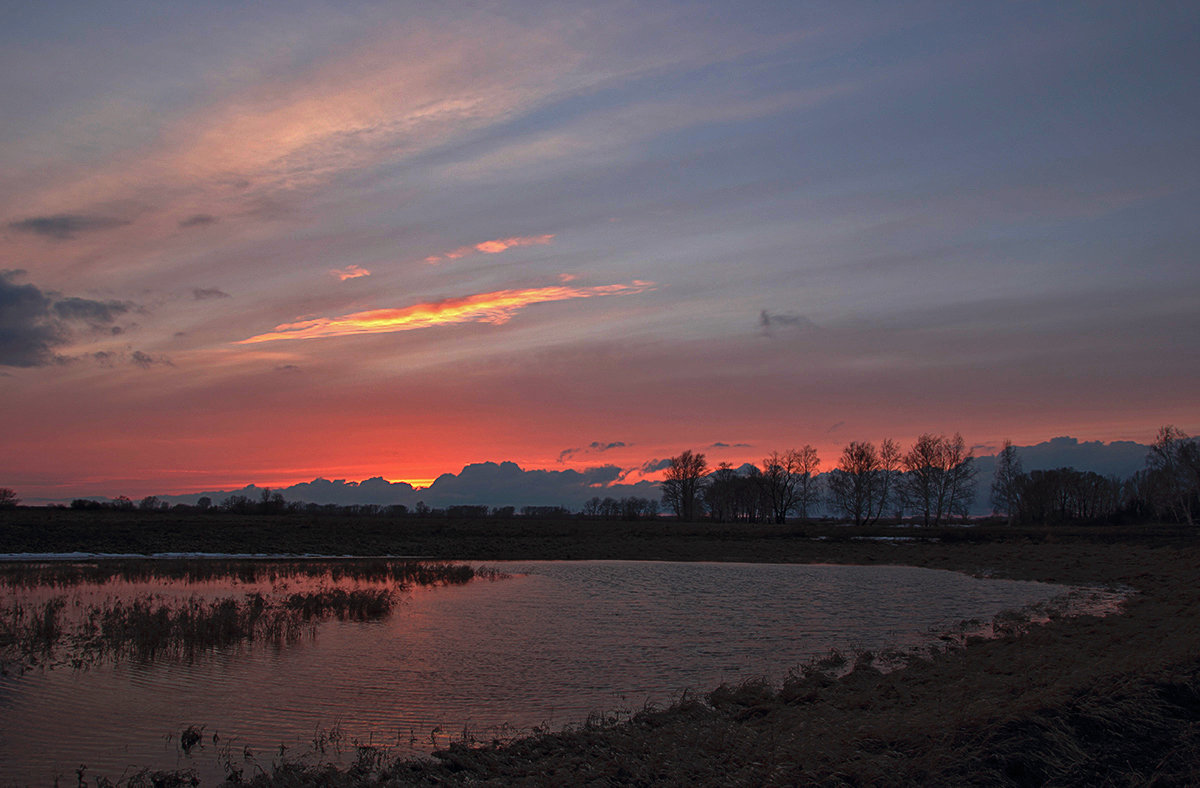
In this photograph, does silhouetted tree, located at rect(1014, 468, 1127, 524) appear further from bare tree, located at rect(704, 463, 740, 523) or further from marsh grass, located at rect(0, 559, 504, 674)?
marsh grass, located at rect(0, 559, 504, 674)

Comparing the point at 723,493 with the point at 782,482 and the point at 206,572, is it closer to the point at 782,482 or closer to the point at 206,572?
the point at 782,482

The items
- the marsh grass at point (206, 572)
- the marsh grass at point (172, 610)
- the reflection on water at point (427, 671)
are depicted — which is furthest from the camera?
the marsh grass at point (206, 572)

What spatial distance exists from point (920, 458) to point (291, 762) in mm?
131981

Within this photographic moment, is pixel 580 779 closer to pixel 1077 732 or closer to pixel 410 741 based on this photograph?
pixel 410 741

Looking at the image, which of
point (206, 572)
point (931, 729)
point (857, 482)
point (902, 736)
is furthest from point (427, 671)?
point (857, 482)

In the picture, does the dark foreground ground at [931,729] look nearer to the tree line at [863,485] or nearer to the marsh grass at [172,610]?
the marsh grass at [172,610]

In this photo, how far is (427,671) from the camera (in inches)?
645

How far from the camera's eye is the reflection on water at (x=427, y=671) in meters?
11.4

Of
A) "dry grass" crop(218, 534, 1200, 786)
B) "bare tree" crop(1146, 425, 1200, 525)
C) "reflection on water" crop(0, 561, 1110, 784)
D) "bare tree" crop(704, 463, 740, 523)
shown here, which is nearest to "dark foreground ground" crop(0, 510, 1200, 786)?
"dry grass" crop(218, 534, 1200, 786)

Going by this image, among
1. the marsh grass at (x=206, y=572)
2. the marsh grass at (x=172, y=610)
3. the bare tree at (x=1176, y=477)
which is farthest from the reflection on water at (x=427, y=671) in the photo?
the bare tree at (x=1176, y=477)

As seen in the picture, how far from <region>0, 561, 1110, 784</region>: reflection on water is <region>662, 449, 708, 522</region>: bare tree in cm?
12976

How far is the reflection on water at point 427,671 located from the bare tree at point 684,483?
12976 cm

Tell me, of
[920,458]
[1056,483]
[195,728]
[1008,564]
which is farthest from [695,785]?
[1056,483]

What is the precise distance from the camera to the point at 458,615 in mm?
25188
